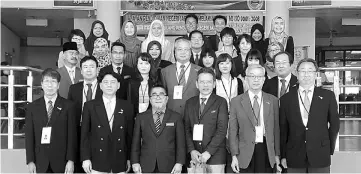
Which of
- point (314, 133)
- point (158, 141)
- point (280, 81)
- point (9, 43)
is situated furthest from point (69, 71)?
point (9, 43)

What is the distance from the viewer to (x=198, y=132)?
412 cm

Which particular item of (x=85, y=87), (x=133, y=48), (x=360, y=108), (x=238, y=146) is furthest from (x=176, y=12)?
(x=360, y=108)

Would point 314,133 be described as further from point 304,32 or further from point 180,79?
point 304,32

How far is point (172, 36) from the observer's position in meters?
9.49

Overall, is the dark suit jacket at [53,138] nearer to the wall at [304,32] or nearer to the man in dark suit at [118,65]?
the man in dark suit at [118,65]

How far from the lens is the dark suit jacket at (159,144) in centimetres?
412

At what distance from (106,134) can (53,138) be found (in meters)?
0.50

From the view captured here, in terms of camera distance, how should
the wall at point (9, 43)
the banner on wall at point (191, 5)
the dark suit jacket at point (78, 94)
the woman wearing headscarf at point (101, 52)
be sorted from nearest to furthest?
the dark suit jacket at point (78, 94), the woman wearing headscarf at point (101, 52), the banner on wall at point (191, 5), the wall at point (9, 43)

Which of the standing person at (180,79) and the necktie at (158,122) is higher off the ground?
the standing person at (180,79)

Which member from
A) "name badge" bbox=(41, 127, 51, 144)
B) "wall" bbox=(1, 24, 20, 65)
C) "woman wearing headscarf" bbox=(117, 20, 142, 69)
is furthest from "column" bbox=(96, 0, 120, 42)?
"wall" bbox=(1, 24, 20, 65)

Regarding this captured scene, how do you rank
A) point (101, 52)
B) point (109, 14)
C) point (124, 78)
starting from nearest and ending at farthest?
point (124, 78) → point (101, 52) → point (109, 14)

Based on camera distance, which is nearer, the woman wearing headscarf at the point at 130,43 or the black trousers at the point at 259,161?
the black trousers at the point at 259,161

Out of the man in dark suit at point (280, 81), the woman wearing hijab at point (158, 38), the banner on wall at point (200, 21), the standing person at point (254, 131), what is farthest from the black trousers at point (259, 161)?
the banner on wall at point (200, 21)

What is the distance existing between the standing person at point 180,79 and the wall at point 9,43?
10.8 m
